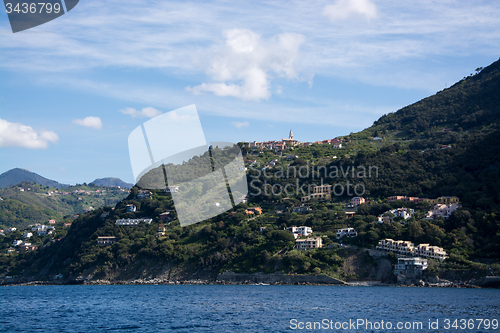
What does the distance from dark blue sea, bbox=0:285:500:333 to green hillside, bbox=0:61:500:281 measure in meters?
14.2

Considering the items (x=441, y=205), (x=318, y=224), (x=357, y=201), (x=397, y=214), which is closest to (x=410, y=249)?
(x=397, y=214)

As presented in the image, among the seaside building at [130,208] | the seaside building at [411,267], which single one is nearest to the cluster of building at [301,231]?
the seaside building at [411,267]

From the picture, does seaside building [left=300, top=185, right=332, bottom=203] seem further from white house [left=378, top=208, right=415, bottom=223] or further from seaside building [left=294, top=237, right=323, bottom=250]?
seaside building [left=294, top=237, right=323, bottom=250]

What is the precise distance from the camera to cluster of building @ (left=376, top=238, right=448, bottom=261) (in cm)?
4631

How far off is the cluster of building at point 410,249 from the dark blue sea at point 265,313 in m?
9.96

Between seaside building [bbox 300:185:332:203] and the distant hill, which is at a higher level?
the distant hill

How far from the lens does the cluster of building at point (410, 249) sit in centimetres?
4631

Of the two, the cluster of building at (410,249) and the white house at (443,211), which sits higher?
the white house at (443,211)

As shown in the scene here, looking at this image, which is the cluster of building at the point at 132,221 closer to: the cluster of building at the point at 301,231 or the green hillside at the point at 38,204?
the cluster of building at the point at 301,231

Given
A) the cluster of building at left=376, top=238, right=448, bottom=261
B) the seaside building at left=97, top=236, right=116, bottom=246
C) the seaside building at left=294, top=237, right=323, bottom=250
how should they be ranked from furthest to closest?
the seaside building at left=97, top=236, right=116, bottom=246 < the seaside building at left=294, top=237, right=323, bottom=250 < the cluster of building at left=376, top=238, right=448, bottom=261

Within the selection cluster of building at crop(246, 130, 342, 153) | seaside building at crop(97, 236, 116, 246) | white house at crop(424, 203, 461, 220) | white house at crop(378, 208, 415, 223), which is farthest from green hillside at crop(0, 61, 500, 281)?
cluster of building at crop(246, 130, 342, 153)

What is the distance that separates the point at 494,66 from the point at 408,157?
63682mm

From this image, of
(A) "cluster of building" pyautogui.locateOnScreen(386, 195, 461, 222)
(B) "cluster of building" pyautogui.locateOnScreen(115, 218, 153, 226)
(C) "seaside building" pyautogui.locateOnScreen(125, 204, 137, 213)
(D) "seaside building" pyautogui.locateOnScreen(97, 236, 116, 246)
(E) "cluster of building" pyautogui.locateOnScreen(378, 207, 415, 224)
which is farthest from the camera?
(C) "seaside building" pyautogui.locateOnScreen(125, 204, 137, 213)

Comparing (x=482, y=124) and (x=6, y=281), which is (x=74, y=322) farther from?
(x=482, y=124)
